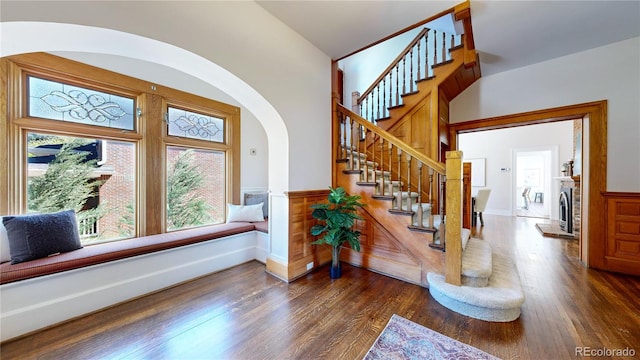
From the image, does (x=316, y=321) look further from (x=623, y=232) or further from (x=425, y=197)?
(x=623, y=232)

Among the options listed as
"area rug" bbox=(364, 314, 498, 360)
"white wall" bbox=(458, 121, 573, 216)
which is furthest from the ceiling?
"white wall" bbox=(458, 121, 573, 216)

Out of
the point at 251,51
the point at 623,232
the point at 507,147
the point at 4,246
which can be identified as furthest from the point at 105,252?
the point at 507,147

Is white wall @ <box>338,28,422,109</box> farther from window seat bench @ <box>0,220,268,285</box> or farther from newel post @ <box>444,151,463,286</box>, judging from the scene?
window seat bench @ <box>0,220,268,285</box>

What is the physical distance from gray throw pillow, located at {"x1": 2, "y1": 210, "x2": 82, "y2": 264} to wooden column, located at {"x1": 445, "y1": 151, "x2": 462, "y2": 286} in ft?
11.7

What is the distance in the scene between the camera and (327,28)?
2.40 m

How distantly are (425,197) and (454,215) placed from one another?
3.90ft

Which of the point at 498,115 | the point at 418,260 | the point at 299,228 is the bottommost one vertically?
the point at 418,260

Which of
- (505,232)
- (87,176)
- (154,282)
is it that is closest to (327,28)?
(87,176)

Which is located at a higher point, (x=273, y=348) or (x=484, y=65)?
(x=484, y=65)

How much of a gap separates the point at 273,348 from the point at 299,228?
4.07 feet

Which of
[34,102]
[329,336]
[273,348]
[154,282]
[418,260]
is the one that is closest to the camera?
[273,348]

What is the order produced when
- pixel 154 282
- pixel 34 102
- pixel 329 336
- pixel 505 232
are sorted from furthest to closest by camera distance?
1. pixel 505 232
2. pixel 154 282
3. pixel 34 102
4. pixel 329 336

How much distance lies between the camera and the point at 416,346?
1495 mm

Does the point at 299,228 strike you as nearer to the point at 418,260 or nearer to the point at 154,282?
the point at 418,260
